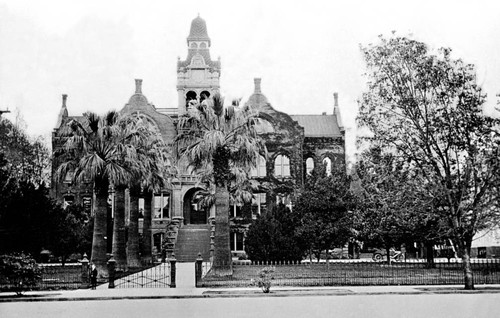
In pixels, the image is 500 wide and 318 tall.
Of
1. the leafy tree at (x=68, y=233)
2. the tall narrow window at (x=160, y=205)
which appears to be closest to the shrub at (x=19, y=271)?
the leafy tree at (x=68, y=233)

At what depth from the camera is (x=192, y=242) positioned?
2063 inches

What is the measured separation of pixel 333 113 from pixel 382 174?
38486 millimetres

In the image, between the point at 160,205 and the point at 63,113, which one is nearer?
the point at 160,205

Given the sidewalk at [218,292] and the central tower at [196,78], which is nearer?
the sidewalk at [218,292]

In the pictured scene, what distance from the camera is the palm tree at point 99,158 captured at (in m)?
31.5

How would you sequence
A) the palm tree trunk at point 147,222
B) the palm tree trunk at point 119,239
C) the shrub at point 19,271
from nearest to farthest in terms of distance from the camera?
the shrub at point 19,271, the palm tree trunk at point 119,239, the palm tree trunk at point 147,222

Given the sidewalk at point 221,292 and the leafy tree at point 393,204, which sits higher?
the leafy tree at point 393,204

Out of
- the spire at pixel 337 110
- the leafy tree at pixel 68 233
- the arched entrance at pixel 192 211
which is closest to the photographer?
the leafy tree at pixel 68 233

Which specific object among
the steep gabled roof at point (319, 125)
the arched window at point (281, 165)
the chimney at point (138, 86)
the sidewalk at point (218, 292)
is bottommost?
the sidewalk at point (218, 292)

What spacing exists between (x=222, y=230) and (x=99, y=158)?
6.46m

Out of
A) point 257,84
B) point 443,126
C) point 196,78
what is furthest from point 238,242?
point 443,126

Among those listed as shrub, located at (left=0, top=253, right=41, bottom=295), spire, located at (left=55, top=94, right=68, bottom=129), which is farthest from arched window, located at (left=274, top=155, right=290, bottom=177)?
shrub, located at (left=0, top=253, right=41, bottom=295)

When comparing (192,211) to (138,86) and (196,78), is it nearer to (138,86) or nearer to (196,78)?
(196,78)

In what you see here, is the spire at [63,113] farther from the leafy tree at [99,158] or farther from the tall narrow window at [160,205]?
the leafy tree at [99,158]
